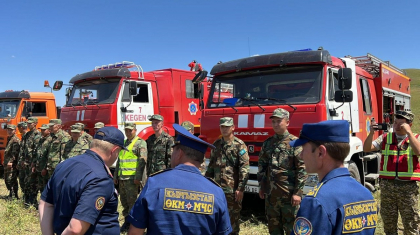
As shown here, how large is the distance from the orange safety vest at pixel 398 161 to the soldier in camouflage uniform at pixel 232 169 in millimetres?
1779

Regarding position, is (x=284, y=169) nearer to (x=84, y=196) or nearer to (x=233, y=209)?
(x=233, y=209)

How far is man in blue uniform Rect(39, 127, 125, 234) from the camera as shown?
1.83 m

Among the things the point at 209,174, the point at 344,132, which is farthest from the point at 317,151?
the point at 209,174

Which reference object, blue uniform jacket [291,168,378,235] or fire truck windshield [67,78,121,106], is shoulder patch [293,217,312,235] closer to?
blue uniform jacket [291,168,378,235]

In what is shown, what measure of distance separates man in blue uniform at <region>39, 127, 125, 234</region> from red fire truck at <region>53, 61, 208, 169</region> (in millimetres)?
4179

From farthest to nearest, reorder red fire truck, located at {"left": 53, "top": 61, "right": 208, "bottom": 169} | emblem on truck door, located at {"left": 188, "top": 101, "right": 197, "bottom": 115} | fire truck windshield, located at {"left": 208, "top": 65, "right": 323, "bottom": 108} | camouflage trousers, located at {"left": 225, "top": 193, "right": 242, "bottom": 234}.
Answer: emblem on truck door, located at {"left": 188, "top": 101, "right": 197, "bottom": 115} < red fire truck, located at {"left": 53, "top": 61, "right": 208, "bottom": 169} < fire truck windshield, located at {"left": 208, "top": 65, "right": 323, "bottom": 108} < camouflage trousers, located at {"left": 225, "top": 193, "right": 242, "bottom": 234}

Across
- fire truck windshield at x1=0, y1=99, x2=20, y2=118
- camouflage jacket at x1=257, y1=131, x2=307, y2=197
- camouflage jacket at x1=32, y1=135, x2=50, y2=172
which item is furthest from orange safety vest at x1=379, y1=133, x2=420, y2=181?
fire truck windshield at x1=0, y1=99, x2=20, y2=118

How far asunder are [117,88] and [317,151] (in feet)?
19.8

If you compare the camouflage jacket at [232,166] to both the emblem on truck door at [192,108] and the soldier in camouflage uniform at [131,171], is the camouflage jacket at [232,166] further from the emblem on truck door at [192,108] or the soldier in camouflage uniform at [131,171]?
the emblem on truck door at [192,108]

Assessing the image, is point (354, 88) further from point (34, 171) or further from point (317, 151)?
point (34, 171)

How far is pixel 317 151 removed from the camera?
5.05 ft

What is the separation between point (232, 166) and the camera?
155 inches

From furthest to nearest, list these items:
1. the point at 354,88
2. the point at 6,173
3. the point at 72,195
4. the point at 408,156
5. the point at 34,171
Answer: the point at 6,173
the point at 34,171
the point at 354,88
the point at 408,156
the point at 72,195

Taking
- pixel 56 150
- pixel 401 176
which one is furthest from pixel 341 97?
pixel 56 150
